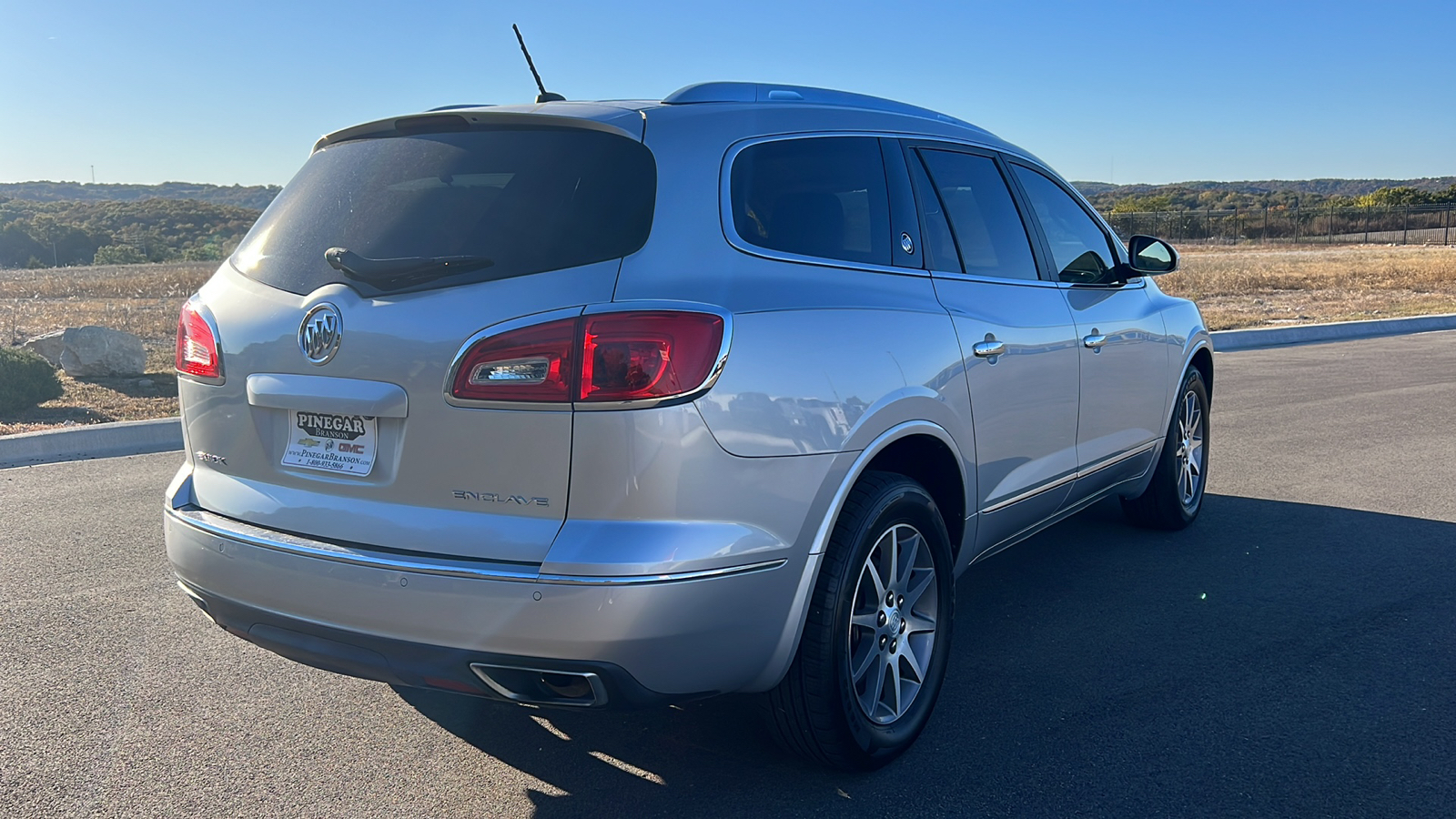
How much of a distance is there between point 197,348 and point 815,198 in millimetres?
1817

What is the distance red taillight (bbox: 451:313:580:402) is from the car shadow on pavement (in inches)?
47.3

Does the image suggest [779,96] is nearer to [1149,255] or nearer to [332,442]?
[332,442]

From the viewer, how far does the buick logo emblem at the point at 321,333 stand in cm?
291

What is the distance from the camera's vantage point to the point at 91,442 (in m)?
8.27

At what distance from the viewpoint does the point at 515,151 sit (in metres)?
3.03

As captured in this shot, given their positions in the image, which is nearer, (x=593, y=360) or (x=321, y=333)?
(x=593, y=360)

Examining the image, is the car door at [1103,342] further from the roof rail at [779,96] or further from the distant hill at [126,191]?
the distant hill at [126,191]

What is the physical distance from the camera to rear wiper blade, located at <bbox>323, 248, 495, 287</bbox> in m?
2.82

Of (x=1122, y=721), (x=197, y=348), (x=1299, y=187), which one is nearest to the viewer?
(x=197, y=348)

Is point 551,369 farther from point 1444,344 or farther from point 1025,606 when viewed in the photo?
point 1444,344

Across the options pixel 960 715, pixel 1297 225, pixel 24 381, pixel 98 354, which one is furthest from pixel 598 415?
pixel 1297 225

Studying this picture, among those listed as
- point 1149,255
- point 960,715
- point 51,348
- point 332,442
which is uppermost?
point 1149,255

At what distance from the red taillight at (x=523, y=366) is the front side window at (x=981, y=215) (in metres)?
1.82

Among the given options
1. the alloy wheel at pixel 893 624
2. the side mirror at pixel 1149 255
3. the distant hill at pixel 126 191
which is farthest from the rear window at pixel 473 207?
the distant hill at pixel 126 191
